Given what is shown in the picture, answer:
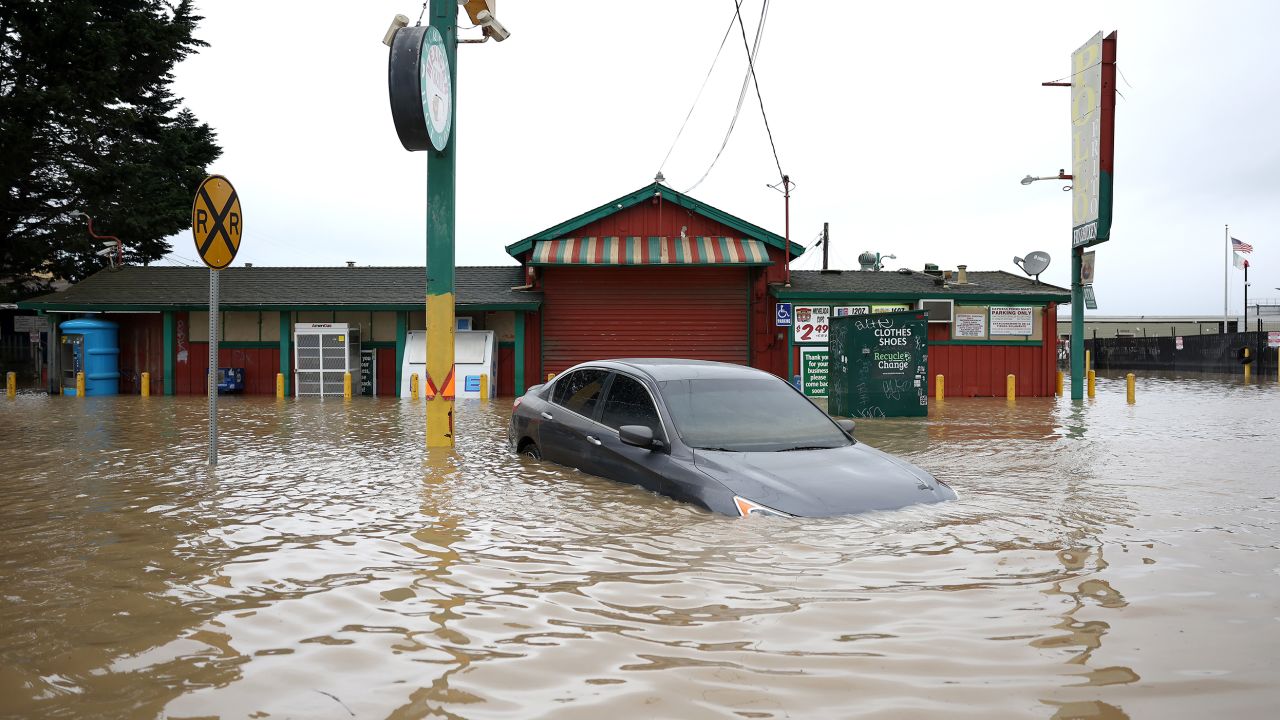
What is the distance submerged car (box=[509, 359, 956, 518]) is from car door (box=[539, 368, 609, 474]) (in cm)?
1

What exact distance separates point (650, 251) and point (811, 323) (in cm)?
468

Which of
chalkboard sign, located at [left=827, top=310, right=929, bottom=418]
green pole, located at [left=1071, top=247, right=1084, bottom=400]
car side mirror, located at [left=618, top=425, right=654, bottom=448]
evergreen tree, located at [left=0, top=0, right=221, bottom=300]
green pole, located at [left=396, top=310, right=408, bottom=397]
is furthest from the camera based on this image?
evergreen tree, located at [left=0, top=0, right=221, bottom=300]

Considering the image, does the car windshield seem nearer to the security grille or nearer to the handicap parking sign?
the handicap parking sign

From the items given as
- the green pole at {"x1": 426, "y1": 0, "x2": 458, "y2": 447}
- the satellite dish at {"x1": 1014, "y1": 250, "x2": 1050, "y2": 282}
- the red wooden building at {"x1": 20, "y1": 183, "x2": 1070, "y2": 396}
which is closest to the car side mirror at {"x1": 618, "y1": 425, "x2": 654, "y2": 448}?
the green pole at {"x1": 426, "y1": 0, "x2": 458, "y2": 447}

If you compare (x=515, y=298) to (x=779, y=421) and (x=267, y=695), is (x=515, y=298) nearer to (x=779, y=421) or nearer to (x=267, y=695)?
(x=779, y=421)

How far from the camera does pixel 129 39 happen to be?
32562 millimetres

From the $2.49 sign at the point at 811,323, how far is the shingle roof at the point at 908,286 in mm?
451

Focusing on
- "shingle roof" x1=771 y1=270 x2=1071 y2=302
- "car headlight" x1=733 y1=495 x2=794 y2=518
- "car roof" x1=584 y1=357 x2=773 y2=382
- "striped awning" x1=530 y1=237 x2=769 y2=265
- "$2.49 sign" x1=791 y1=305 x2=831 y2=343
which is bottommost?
"car headlight" x1=733 y1=495 x2=794 y2=518

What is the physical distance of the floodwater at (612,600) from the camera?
9.94 ft

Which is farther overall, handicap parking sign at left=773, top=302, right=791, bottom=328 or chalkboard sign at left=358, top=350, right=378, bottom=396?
chalkboard sign at left=358, top=350, right=378, bottom=396

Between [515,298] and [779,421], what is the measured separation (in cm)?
1724

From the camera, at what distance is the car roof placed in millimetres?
7121

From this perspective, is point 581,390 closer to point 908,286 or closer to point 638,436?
point 638,436

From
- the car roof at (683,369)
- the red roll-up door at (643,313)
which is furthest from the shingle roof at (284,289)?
the car roof at (683,369)
